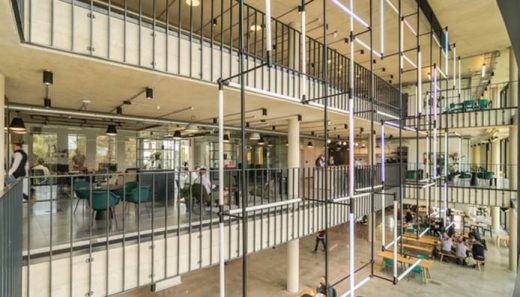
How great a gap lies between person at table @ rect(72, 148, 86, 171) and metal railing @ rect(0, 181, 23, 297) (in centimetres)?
977

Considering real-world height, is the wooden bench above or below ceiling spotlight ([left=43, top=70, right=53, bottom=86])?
below

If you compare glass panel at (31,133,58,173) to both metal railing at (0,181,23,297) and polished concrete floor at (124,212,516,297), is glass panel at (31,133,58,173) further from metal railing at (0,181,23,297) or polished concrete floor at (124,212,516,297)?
metal railing at (0,181,23,297)

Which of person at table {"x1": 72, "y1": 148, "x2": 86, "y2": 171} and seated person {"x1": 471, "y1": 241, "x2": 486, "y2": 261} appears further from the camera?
person at table {"x1": 72, "y1": 148, "x2": 86, "y2": 171}

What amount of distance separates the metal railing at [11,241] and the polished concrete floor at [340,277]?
606 centimetres

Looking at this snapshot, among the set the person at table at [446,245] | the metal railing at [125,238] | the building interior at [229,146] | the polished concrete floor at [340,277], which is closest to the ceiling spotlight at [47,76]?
the building interior at [229,146]

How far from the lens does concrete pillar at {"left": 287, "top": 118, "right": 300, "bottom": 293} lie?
23.4ft

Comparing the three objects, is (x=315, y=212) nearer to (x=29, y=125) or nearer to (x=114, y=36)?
(x=114, y=36)

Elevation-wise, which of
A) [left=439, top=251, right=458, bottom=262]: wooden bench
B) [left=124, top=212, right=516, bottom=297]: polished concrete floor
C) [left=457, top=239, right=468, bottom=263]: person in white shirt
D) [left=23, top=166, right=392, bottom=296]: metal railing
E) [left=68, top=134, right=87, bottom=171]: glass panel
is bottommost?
[left=124, top=212, right=516, bottom=297]: polished concrete floor

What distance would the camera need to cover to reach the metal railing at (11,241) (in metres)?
2.11

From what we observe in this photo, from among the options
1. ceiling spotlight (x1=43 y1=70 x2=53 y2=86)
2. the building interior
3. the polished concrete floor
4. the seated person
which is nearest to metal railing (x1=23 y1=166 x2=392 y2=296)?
the building interior

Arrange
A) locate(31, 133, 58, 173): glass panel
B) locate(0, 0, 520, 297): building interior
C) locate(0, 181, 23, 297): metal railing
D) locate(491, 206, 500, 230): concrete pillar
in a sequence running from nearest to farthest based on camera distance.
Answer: locate(0, 181, 23, 297): metal railing, locate(0, 0, 520, 297): building interior, locate(31, 133, 58, 173): glass panel, locate(491, 206, 500, 230): concrete pillar

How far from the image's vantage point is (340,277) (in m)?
9.63

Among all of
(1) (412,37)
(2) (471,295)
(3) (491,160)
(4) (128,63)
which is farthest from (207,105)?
(3) (491,160)

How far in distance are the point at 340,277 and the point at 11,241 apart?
375 inches
